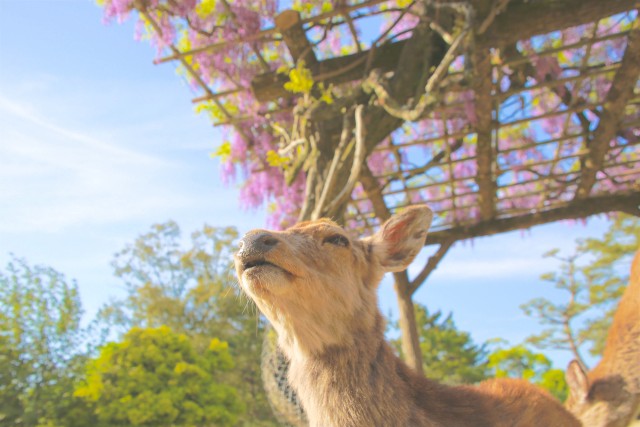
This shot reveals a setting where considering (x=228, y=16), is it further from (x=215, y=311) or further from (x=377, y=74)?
(x=215, y=311)

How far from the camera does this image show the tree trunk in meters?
7.55

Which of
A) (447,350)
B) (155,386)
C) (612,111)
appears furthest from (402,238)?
(447,350)

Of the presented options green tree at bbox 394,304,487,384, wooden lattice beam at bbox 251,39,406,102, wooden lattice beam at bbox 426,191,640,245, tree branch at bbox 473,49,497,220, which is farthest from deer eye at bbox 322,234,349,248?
green tree at bbox 394,304,487,384

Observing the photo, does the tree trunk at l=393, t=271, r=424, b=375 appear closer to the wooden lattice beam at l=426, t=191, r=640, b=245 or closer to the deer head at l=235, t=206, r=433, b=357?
the wooden lattice beam at l=426, t=191, r=640, b=245

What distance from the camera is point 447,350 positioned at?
882 inches

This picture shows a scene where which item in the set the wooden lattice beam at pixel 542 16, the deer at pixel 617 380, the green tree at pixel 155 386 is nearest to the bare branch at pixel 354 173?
the wooden lattice beam at pixel 542 16

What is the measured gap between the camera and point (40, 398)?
9742 mm

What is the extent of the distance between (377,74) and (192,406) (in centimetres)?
980

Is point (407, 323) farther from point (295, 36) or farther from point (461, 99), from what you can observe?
point (295, 36)

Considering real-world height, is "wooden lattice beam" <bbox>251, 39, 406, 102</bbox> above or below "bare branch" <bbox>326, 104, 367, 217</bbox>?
above

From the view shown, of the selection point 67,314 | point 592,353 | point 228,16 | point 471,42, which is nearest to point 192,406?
point 67,314

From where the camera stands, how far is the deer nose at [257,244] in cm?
207

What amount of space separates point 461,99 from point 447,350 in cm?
1767

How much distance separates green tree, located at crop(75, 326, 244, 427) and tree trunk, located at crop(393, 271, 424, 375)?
594 cm
